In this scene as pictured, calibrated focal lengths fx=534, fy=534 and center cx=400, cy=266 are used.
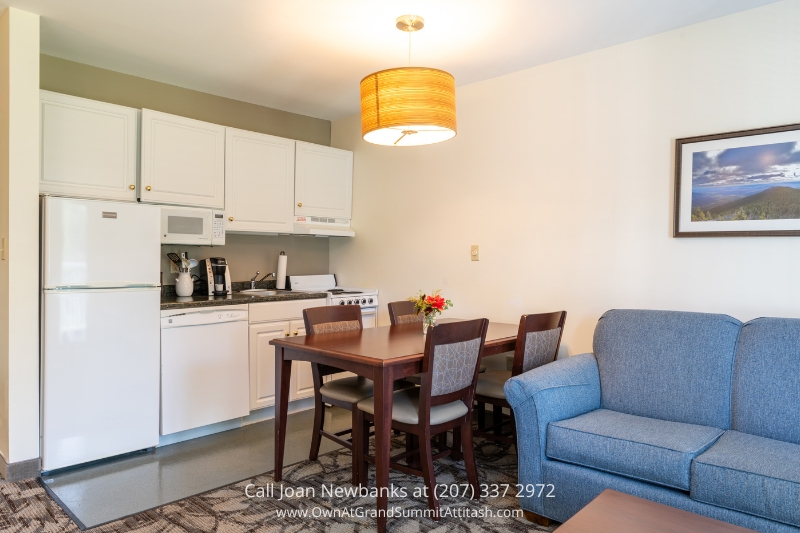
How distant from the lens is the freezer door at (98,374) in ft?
9.50

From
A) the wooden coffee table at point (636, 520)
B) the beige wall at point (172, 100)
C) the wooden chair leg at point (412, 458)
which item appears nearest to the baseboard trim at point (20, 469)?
the wooden chair leg at point (412, 458)

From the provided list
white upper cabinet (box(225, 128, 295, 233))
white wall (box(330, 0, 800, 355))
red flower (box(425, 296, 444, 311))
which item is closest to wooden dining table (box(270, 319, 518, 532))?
red flower (box(425, 296, 444, 311))

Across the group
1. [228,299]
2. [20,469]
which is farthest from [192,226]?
[20,469]

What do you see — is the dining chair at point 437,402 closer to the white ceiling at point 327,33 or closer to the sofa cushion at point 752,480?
the sofa cushion at point 752,480

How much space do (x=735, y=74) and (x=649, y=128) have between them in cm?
47

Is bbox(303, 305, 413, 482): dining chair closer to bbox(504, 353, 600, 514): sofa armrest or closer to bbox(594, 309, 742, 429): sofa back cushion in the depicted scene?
bbox(504, 353, 600, 514): sofa armrest

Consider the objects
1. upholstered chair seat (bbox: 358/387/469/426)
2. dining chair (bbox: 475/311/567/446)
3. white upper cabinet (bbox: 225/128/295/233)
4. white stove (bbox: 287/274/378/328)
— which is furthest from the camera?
white stove (bbox: 287/274/378/328)

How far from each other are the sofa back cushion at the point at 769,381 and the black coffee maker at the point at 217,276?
3291mm

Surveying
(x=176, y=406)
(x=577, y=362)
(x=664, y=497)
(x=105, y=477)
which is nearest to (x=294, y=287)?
(x=176, y=406)

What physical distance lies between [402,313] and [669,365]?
169cm

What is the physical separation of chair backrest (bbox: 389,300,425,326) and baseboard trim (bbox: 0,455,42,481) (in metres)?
2.14

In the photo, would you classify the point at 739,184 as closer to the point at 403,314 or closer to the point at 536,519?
the point at 536,519

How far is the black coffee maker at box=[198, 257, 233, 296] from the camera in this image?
13.1 ft

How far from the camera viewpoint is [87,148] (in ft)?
10.5
